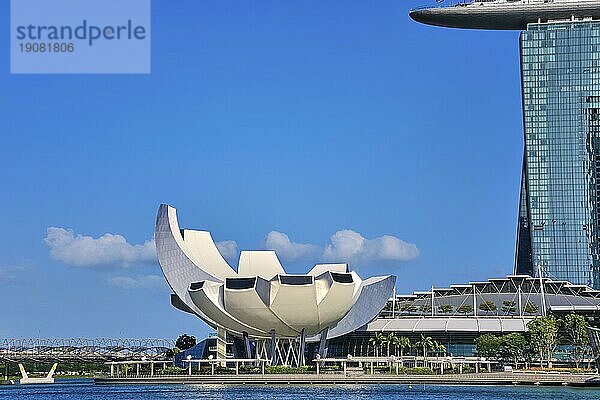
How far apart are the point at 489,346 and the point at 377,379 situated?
16.9 metres

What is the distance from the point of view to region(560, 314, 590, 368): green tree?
10000cm

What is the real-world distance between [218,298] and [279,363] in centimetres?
1003

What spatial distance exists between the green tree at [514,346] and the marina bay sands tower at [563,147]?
97.2 feet

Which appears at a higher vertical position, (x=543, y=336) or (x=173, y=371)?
(x=543, y=336)

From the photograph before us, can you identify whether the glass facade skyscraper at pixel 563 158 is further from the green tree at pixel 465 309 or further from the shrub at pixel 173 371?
the shrub at pixel 173 371

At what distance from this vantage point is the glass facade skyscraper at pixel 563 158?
131 m

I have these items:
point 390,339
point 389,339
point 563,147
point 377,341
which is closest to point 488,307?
point 377,341

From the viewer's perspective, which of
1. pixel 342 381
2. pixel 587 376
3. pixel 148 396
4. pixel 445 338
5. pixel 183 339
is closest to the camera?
pixel 148 396

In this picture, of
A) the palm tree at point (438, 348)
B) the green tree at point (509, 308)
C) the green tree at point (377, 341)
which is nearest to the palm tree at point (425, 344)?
the palm tree at point (438, 348)

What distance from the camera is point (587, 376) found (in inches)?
3098

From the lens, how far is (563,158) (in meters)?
131

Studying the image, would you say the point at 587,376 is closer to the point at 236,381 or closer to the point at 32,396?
the point at 236,381

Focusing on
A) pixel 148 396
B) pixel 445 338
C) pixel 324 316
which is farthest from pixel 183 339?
pixel 148 396

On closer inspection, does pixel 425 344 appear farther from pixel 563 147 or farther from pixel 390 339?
pixel 563 147
